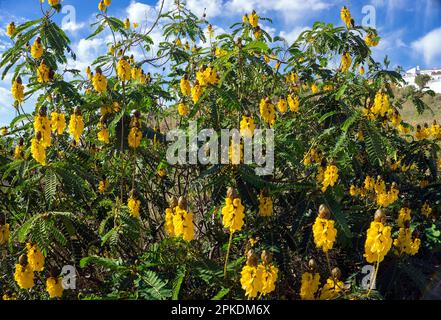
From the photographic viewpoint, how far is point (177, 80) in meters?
4.26

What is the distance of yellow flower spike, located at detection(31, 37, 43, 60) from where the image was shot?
300 cm

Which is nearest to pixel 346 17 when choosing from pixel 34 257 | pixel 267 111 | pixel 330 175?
pixel 267 111

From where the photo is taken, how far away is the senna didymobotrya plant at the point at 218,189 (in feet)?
7.61

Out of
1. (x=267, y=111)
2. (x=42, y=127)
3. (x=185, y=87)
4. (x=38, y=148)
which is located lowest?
(x=38, y=148)

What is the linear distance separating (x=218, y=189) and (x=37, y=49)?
181cm

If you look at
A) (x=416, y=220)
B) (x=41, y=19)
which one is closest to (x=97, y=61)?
(x=41, y=19)

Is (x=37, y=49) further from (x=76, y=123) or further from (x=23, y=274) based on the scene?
(x=23, y=274)

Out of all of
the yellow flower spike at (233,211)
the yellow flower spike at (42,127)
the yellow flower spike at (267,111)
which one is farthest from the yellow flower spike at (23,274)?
the yellow flower spike at (267,111)

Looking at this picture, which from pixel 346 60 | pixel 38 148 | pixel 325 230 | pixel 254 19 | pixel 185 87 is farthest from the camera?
pixel 254 19

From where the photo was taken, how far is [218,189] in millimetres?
2623

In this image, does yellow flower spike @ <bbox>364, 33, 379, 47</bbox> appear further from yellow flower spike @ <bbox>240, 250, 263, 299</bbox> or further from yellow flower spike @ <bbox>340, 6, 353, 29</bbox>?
yellow flower spike @ <bbox>240, 250, 263, 299</bbox>

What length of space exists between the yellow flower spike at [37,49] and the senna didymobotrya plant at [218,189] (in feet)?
0.05
